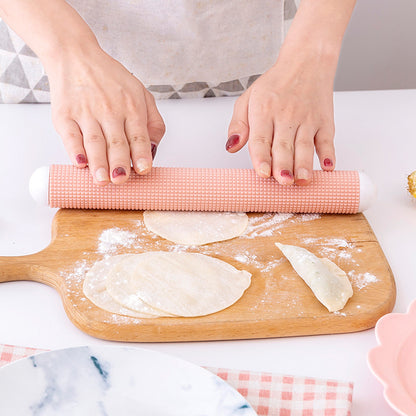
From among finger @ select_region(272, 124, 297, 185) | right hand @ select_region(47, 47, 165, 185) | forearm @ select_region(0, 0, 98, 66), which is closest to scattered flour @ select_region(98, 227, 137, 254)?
right hand @ select_region(47, 47, 165, 185)

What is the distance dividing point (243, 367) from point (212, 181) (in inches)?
18.1

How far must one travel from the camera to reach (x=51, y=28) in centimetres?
150

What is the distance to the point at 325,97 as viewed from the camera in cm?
155

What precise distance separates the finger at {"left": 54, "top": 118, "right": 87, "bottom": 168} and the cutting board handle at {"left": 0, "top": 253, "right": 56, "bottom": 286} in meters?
0.25

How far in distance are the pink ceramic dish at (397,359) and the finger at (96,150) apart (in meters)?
0.62

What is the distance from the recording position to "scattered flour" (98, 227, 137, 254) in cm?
127

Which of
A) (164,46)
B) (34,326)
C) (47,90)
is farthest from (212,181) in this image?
(47,90)

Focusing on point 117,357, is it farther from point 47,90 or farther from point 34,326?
point 47,90

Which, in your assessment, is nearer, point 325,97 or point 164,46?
point 325,97

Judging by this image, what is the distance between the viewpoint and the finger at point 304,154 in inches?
54.6

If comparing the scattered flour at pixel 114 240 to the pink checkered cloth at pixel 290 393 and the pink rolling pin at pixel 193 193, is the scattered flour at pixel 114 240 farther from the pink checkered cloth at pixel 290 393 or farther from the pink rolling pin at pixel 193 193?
the pink checkered cloth at pixel 290 393

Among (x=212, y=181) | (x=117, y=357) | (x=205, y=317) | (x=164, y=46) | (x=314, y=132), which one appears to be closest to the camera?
(x=117, y=357)

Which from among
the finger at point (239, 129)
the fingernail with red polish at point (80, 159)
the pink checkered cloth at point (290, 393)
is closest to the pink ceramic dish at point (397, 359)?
the pink checkered cloth at point (290, 393)

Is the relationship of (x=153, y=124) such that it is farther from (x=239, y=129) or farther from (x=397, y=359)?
(x=397, y=359)
